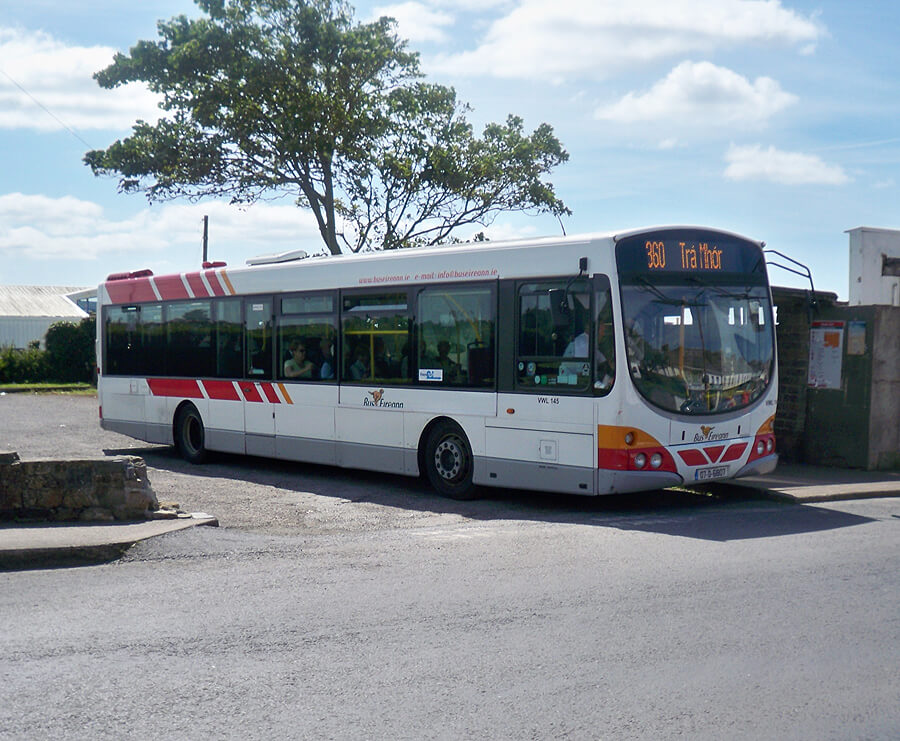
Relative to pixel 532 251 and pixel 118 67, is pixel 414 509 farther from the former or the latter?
pixel 118 67

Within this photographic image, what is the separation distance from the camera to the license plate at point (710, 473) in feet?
36.4

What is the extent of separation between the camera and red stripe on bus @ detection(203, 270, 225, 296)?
15945 millimetres

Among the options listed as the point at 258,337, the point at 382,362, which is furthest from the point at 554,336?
the point at 258,337

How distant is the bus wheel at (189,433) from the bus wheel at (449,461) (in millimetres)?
5130

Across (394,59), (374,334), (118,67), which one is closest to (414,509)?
(374,334)

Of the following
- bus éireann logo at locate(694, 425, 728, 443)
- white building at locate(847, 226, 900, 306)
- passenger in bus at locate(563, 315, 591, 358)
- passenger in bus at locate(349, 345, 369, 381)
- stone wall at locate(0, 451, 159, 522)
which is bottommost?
stone wall at locate(0, 451, 159, 522)

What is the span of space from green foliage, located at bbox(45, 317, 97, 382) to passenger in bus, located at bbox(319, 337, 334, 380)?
95.6 feet

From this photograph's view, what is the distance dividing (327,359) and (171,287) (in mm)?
4106

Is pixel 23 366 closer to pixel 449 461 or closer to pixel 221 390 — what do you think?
pixel 221 390

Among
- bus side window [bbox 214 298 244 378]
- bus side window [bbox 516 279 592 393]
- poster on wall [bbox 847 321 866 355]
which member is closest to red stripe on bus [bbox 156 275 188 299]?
bus side window [bbox 214 298 244 378]

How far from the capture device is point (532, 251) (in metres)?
11.5

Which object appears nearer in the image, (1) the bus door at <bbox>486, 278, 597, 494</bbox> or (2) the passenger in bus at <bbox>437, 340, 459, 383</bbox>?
(1) the bus door at <bbox>486, 278, 597, 494</bbox>

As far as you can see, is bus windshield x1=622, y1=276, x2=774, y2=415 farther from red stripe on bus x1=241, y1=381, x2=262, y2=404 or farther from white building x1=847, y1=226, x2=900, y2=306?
red stripe on bus x1=241, y1=381, x2=262, y2=404

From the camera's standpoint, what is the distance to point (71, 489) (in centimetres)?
967
